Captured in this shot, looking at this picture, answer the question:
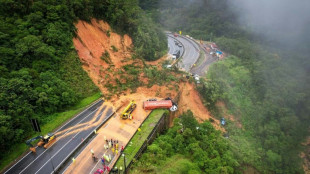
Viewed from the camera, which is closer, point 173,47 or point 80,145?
point 80,145

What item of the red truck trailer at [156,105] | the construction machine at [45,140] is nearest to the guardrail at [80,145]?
the construction machine at [45,140]

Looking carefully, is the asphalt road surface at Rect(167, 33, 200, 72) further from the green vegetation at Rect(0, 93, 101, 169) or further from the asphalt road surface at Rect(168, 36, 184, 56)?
the green vegetation at Rect(0, 93, 101, 169)

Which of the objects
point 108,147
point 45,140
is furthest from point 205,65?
point 45,140

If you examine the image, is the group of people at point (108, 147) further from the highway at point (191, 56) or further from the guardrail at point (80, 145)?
the highway at point (191, 56)

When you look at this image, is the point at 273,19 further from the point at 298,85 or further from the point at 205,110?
the point at 205,110

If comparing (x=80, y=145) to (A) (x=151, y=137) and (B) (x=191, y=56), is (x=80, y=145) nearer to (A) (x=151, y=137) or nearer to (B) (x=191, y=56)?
(A) (x=151, y=137)

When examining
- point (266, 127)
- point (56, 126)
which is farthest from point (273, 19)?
point (56, 126)
